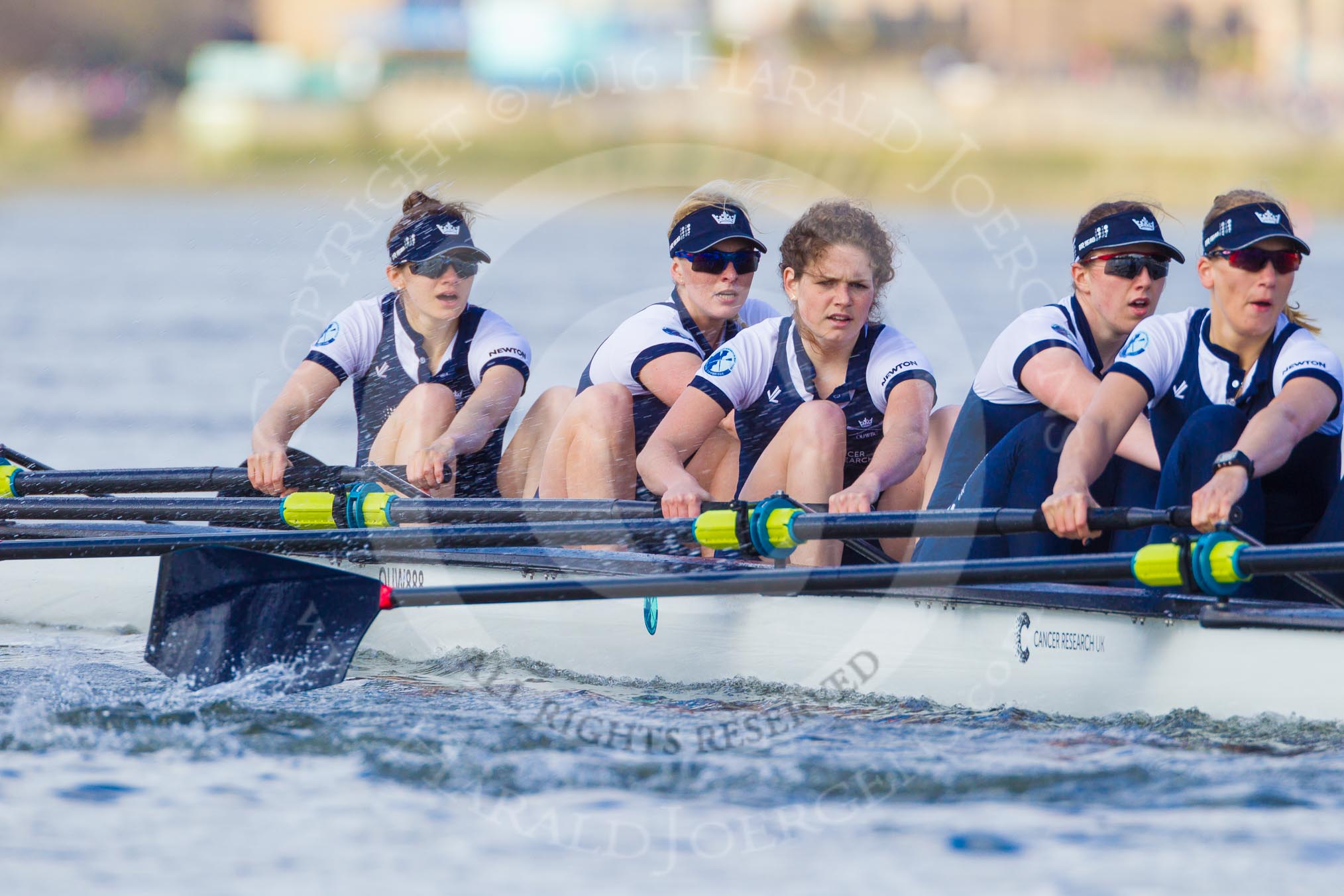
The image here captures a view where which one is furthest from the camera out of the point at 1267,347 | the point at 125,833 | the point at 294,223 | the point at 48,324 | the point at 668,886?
the point at 294,223

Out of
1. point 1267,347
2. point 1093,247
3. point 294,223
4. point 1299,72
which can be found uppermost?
point 1299,72

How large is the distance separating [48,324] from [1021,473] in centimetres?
1586

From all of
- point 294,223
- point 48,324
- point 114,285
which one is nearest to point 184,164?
point 294,223

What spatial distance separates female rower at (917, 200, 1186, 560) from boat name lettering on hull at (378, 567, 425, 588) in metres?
1.52

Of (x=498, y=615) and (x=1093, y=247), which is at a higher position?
(x=1093, y=247)

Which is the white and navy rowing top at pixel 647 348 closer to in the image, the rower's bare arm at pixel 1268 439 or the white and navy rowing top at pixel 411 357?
the white and navy rowing top at pixel 411 357

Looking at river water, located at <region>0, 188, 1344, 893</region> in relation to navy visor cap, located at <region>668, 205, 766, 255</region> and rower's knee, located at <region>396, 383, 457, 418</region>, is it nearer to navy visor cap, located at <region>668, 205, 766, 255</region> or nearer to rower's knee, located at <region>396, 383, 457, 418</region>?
rower's knee, located at <region>396, 383, 457, 418</region>

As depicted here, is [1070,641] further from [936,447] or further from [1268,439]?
[936,447]

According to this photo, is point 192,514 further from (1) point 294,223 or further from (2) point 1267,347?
(1) point 294,223

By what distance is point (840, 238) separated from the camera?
4457mm

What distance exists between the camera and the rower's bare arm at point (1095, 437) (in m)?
3.94

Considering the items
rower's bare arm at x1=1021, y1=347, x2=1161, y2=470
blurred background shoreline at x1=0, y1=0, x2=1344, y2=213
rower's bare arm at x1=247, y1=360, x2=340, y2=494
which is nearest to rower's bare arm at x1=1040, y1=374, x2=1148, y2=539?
rower's bare arm at x1=1021, y1=347, x2=1161, y2=470

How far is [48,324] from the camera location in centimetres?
1823

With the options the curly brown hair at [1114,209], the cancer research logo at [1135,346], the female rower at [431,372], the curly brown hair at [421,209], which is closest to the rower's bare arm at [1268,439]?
the cancer research logo at [1135,346]
